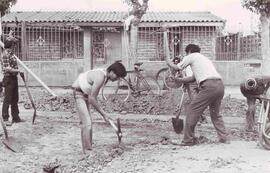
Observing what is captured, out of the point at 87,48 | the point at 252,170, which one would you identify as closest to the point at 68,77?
the point at 87,48

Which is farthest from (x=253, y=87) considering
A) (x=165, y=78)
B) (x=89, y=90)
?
(x=165, y=78)

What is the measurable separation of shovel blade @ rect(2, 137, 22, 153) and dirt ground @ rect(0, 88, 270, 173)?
0.22ft

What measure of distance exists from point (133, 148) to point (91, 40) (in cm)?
1216

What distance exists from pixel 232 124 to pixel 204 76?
12.5 ft

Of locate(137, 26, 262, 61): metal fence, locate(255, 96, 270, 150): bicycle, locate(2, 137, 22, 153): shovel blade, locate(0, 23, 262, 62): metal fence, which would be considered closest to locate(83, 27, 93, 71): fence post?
locate(0, 23, 262, 62): metal fence

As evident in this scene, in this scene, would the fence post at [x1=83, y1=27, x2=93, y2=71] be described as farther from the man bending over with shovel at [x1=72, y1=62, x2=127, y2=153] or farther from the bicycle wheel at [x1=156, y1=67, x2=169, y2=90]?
the man bending over with shovel at [x1=72, y1=62, x2=127, y2=153]

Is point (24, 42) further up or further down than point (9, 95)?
further up

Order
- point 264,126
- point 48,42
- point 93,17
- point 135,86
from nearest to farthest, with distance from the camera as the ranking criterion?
1. point 264,126
2. point 135,86
3. point 48,42
4. point 93,17

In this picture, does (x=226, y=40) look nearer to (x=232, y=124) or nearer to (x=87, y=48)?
(x=87, y=48)

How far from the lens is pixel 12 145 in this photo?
828 cm

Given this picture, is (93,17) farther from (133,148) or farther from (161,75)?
(133,148)

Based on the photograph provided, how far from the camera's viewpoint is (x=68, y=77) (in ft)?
59.5

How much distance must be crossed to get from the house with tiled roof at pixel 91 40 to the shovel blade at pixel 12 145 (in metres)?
8.63

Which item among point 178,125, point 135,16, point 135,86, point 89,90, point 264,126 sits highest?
point 135,16
